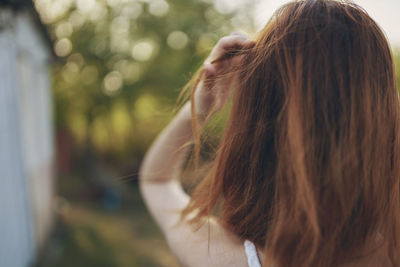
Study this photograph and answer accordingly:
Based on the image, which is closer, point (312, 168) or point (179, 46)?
point (312, 168)

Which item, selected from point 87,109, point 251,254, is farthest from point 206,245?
point 87,109

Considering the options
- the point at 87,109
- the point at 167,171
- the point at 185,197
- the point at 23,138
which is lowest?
the point at 87,109

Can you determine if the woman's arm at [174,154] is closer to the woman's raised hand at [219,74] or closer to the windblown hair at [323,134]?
the woman's raised hand at [219,74]

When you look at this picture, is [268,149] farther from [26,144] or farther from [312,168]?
[26,144]

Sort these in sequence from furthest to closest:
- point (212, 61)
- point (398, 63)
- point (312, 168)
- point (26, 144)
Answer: point (26, 144)
point (398, 63)
point (212, 61)
point (312, 168)

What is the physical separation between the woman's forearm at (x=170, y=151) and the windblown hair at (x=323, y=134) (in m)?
0.33

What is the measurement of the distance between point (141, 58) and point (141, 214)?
559cm

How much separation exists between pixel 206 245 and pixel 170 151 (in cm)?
37

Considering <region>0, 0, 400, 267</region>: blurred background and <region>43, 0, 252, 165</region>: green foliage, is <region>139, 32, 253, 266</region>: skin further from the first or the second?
<region>43, 0, 252, 165</region>: green foliage

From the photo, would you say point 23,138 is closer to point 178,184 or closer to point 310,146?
point 178,184

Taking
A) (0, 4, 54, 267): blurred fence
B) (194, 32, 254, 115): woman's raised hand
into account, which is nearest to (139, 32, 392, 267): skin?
(194, 32, 254, 115): woman's raised hand

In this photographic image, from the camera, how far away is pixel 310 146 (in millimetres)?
782

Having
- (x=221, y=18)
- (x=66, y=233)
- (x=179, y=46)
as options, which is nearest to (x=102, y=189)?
(x=66, y=233)

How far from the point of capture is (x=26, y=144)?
4684 millimetres
